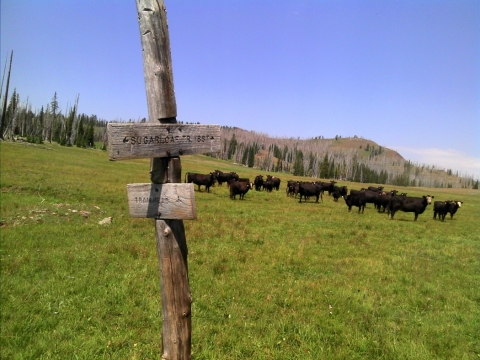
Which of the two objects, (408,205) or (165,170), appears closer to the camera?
(165,170)

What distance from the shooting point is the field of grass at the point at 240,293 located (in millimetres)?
5219

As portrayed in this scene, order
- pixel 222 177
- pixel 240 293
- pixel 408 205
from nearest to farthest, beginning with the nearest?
1. pixel 240 293
2. pixel 408 205
3. pixel 222 177

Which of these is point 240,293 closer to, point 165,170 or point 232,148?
point 165,170

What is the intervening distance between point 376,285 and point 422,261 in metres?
3.67

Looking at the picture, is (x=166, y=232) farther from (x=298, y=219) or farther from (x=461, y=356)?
(x=298, y=219)

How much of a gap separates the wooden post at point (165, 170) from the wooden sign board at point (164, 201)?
4.0 inches

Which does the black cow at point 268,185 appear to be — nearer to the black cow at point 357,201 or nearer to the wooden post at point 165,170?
the black cow at point 357,201

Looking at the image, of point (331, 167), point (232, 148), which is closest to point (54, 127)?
point (232, 148)

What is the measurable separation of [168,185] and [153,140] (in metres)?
0.48

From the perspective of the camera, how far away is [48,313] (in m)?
5.89

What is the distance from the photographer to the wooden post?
3.35m

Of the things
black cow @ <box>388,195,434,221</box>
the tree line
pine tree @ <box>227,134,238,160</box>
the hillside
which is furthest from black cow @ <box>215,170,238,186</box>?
pine tree @ <box>227,134,238,160</box>

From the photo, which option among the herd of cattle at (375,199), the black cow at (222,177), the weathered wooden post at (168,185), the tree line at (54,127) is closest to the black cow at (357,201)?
the herd of cattle at (375,199)

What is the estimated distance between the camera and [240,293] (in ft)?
23.2
